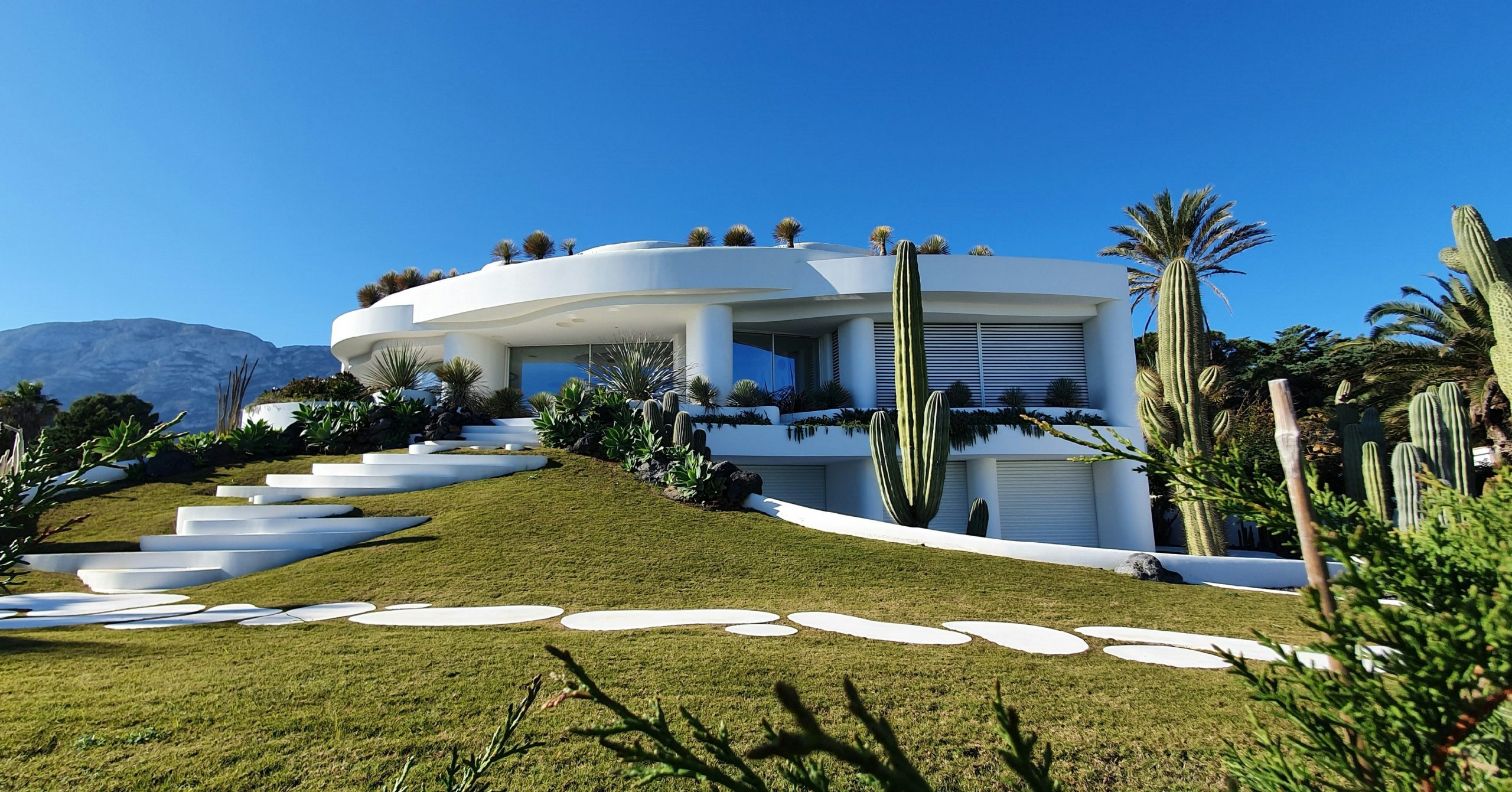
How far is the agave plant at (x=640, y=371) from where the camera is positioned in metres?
17.0

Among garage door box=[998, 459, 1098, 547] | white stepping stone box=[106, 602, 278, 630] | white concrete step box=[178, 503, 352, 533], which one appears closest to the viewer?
white stepping stone box=[106, 602, 278, 630]

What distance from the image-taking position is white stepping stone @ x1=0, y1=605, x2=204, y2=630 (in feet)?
18.2

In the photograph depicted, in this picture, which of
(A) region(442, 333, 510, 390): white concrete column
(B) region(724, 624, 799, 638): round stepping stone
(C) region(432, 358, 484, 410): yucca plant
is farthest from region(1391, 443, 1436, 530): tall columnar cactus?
(A) region(442, 333, 510, 390): white concrete column

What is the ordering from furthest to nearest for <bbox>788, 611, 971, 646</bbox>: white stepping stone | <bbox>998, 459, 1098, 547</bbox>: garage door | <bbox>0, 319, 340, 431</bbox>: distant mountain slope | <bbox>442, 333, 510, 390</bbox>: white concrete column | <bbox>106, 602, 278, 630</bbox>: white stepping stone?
1. <bbox>0, 319, 340, 431</bbox>: distant mountain slope
2. <bbox>442, 333, 510, 390</bbox>: white concrete column
3. <bbox>998, 459, 1098, 547</bbox>: garage door
4. <bbox>106, 602, 278, 630</bbox>: white stepping stone
5. <bbox>788, 611, 971, 646</bbox>: white stepping stone

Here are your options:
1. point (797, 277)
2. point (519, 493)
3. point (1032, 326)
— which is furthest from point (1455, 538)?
point (1032, 326)

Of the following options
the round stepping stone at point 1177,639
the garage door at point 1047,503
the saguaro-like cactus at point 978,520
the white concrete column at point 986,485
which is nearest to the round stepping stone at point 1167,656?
the round stepping stone at point 1177,639

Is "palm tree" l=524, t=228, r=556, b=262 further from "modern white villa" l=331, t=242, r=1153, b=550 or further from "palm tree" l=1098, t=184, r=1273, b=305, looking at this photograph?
"palm tree" l=1098, t=184, r=1273, b=305

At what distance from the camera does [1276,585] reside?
9.83 meters

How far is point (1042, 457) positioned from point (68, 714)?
1838 cm

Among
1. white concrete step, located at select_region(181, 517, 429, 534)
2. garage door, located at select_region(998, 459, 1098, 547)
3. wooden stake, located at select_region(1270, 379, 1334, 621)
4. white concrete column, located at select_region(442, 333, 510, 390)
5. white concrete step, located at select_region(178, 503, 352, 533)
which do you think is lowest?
garage door, located at select_region(998, 459, 1098, 547)

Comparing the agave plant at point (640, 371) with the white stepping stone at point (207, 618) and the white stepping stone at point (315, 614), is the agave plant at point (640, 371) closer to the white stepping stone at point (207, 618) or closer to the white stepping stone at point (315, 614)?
the white stepping stone at point (315, 614)

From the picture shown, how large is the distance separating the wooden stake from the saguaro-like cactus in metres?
11.5

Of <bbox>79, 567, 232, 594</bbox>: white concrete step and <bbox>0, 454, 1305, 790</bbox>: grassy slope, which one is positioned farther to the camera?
<bbox>79, 567, 232, 594</bbox>: white concrete step

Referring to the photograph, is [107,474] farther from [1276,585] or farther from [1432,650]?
[1276,585]
